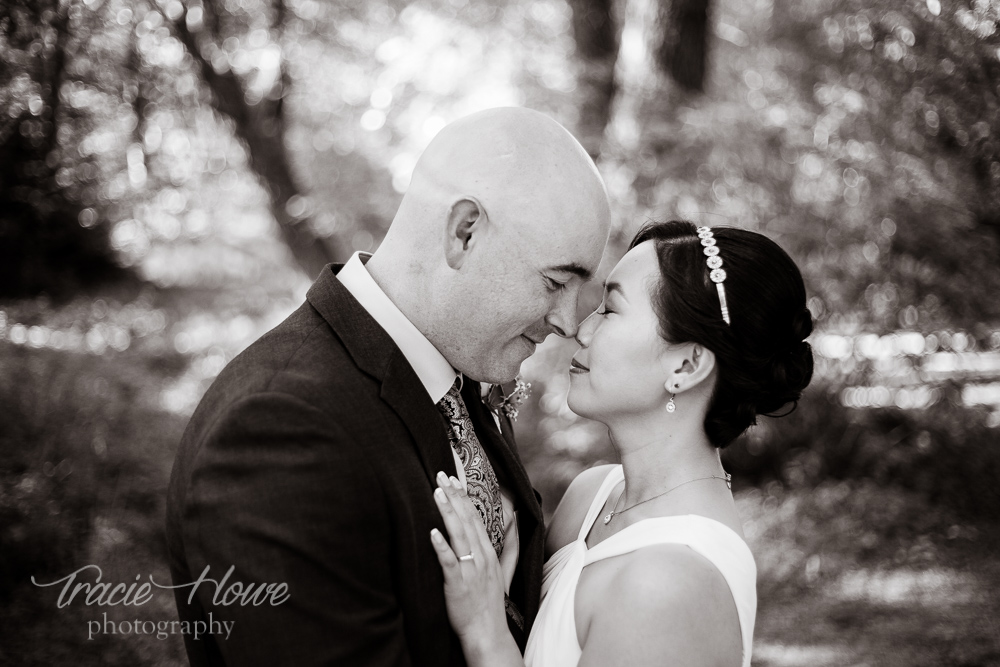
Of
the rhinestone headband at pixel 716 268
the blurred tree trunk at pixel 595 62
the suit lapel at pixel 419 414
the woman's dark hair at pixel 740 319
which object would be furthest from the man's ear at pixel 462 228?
the blurred tree trunk at pixel 595 62

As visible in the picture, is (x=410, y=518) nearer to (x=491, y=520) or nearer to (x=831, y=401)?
(x=491, y=520)

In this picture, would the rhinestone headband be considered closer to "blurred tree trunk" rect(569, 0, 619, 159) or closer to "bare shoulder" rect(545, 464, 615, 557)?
"bare shoulder" rect(545, 464, 615, 557)

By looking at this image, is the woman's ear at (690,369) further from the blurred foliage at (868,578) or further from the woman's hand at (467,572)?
the blurred foliage at (868,578)

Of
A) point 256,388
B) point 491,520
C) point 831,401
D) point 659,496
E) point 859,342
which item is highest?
point 256,388

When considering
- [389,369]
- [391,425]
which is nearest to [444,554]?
[391,425]

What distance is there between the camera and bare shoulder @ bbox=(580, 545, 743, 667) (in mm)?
2031

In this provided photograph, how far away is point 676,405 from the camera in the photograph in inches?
102

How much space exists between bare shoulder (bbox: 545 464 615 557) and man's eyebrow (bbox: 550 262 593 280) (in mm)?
1001

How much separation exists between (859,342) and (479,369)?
15.6 feet

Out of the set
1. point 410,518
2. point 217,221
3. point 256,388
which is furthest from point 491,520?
point 217,221

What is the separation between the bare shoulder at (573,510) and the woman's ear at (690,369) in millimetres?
683

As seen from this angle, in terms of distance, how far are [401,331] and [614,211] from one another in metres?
3.92

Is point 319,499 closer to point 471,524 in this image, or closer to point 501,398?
point 471,524

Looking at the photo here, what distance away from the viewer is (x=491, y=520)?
2363 millimetres
